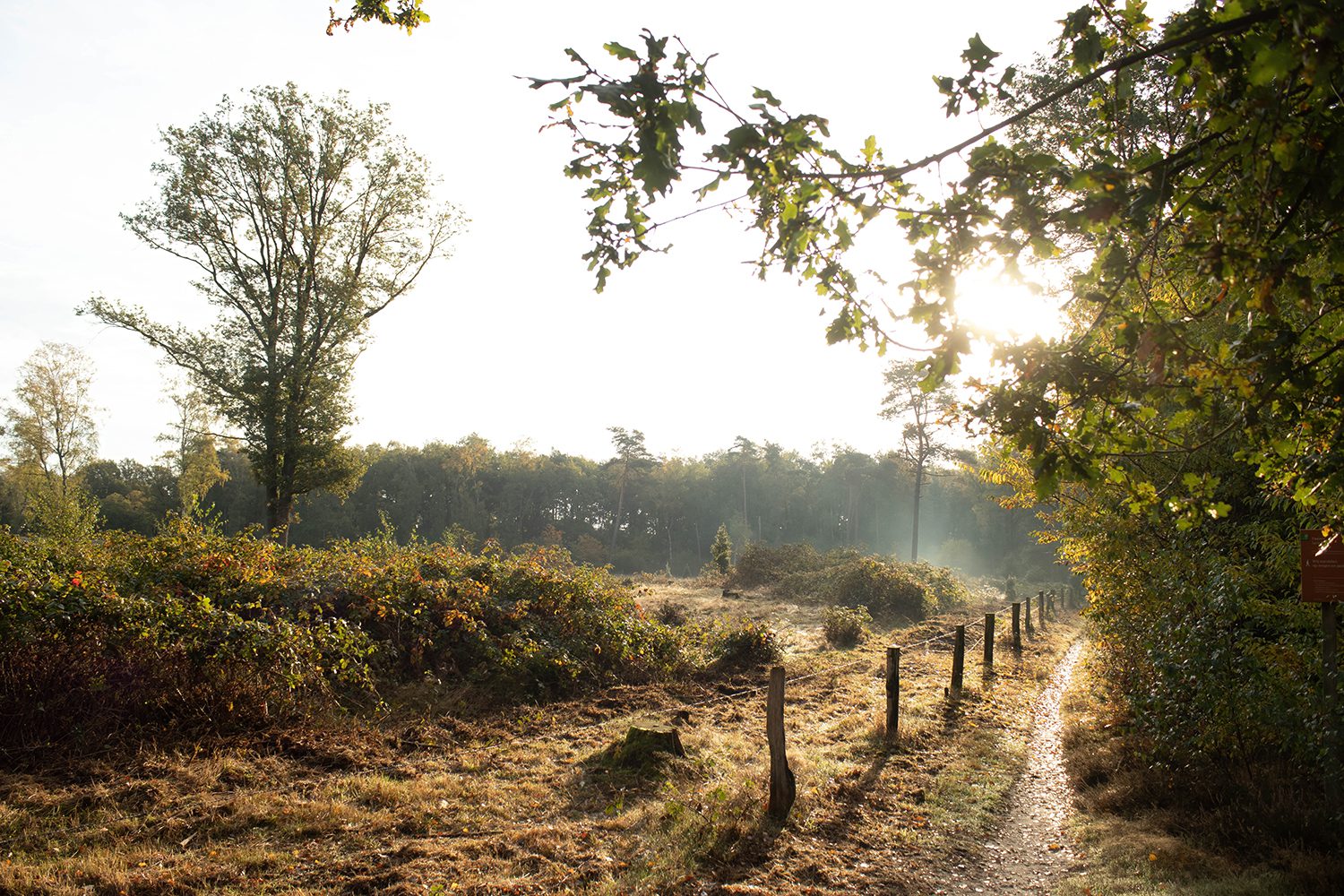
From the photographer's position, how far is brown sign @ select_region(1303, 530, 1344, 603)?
5.10 m

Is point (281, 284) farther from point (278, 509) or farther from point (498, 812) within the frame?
point (498, 812)

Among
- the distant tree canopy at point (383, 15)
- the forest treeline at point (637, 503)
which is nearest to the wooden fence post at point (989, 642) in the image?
the distant tree canopy at point (383, 15)

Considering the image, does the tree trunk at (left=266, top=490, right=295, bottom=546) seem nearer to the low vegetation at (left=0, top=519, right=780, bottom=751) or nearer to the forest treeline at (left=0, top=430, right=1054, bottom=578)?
the low vegetation at (left=0, top=519, right=780, bottom=751)

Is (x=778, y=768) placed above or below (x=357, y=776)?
above

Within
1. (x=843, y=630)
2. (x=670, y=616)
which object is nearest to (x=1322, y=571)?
(x=843, y=630)

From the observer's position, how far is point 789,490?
2928 inches

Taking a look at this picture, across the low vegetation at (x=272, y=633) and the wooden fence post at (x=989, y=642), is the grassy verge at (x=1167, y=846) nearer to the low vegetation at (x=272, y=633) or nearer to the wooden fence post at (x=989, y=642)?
the wooden fence post at (x=989, y=642)

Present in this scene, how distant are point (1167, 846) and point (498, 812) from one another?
5261mm

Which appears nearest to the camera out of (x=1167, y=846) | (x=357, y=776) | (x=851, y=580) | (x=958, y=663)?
(x=1167, y=846)

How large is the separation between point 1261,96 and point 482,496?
2546 inches

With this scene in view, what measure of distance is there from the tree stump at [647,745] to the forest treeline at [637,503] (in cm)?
4021

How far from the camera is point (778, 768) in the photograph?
20.4 feet

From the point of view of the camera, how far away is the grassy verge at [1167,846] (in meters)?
4.66

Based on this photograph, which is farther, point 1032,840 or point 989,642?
point 989,642
